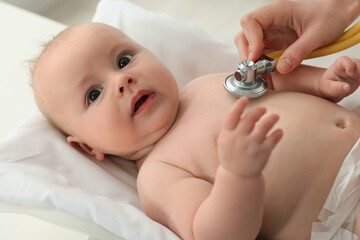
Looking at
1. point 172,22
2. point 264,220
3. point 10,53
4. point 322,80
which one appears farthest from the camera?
point 10,53

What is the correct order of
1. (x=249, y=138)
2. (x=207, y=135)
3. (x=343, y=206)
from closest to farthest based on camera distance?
(x=249, y=138) → (x=343, y=206) → (x=207, y=135)

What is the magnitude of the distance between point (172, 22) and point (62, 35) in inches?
12.9

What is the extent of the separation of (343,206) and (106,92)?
463 millimetres

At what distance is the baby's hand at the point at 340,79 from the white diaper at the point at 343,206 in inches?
5.4

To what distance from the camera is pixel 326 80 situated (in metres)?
0.90

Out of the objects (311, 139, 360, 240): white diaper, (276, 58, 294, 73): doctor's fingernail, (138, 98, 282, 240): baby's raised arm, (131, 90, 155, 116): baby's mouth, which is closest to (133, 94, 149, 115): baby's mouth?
(131, 90, 155, 116): baby's mouth

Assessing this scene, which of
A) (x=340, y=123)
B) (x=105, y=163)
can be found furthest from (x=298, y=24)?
(x=105, y=163)

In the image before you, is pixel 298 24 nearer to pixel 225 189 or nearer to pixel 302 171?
pixel 302 171

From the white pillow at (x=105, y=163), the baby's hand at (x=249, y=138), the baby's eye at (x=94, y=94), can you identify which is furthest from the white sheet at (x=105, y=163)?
the baby's hand at (x=249, y=138)

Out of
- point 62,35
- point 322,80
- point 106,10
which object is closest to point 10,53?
point 106,10

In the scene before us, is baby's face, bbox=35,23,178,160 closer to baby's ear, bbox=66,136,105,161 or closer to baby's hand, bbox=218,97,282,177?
baby's ear, bbox=66,136,105,161

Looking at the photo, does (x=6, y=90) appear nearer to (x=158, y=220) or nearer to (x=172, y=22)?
(x=172, y=22)

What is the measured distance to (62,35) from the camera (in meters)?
0.98

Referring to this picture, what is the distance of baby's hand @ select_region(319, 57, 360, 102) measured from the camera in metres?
0.86
